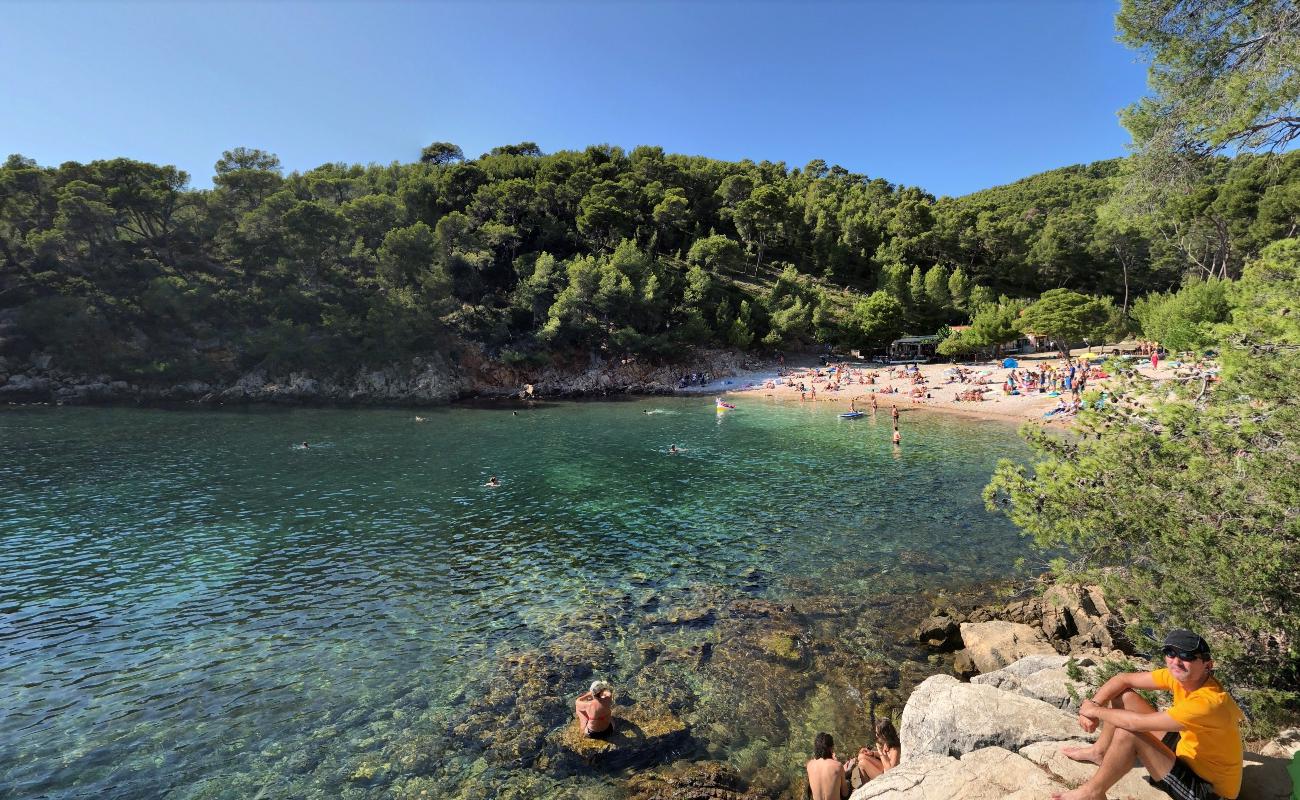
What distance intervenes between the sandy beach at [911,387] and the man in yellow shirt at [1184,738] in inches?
1433

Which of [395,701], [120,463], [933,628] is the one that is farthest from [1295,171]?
[120,463]

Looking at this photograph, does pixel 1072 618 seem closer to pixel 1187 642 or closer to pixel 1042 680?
pixel 1042 680

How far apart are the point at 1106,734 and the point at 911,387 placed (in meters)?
51.8

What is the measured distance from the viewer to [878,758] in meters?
8.61

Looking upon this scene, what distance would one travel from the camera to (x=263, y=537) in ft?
67.3

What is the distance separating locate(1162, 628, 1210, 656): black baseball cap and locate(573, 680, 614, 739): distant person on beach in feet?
25.8

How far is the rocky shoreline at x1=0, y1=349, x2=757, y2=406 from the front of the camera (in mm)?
55094

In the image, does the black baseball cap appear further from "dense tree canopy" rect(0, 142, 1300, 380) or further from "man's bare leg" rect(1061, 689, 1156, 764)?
"dense tree canopy" rect(0, 142, 1300, 380)

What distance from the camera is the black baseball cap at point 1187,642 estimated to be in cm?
513

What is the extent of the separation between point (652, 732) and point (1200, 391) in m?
10.1

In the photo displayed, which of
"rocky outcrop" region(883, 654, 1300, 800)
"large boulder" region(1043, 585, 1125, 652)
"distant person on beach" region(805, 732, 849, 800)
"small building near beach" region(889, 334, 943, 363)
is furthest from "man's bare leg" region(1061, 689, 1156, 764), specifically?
"small building near beach" region(889, 334, 943, 363)

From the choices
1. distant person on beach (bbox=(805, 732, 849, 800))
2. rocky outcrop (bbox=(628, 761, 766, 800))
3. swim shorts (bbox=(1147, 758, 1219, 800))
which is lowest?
rocky outcrop (bbox=(628, 761, 766, 800))

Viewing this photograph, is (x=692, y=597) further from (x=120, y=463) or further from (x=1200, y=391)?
(x=120, y=463)

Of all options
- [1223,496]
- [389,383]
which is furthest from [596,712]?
[389,383]
